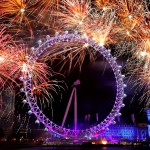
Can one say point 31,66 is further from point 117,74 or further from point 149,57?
point 117,74

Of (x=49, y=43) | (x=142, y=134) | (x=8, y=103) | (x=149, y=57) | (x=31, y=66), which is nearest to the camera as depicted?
(x=149, y=57)

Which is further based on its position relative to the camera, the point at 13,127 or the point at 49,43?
the point at 13,127

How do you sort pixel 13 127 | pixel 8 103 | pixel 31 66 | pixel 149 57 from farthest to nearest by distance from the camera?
pixel 13 127 < pixel 8 103 < pixel 31 66 < pixel 149 57

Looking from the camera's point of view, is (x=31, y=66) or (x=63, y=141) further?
(x=63, y=141)

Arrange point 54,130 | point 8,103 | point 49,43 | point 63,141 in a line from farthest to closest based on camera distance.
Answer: point 8,103
point 63,141
point 54,130
point 49,43

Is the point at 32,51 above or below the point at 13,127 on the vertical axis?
above

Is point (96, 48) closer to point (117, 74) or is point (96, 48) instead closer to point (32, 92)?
point (117, 74)

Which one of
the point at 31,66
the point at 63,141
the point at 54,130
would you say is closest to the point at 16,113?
the point at 63,141

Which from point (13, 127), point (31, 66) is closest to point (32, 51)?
point (31, 66)

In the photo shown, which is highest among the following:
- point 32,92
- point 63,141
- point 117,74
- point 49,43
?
point 49,43
